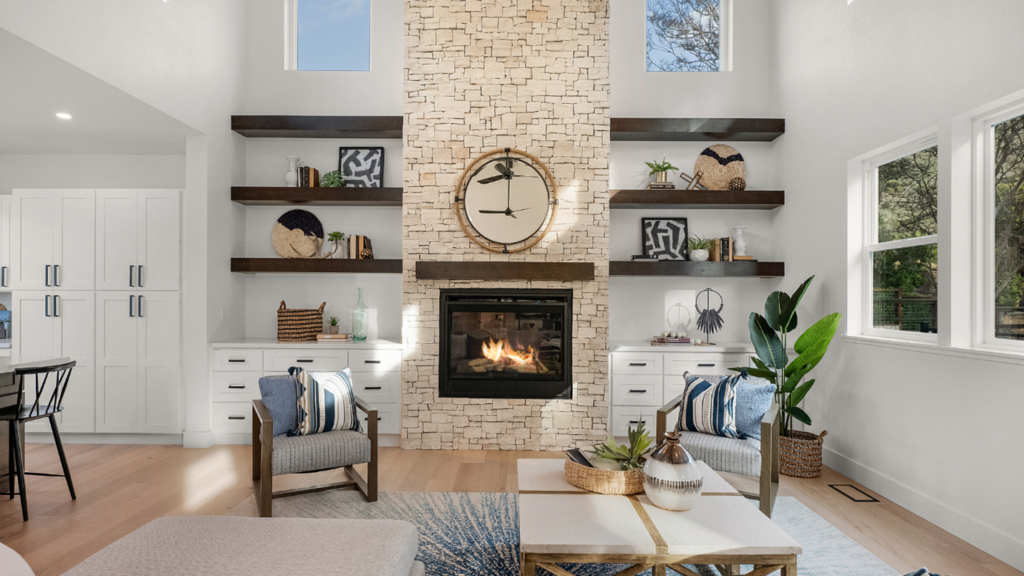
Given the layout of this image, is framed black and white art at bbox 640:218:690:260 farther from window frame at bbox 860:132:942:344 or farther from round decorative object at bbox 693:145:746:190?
window frame at bbox 860:132:942:344

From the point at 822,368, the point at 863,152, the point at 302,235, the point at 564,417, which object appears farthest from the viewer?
the point at 302,235

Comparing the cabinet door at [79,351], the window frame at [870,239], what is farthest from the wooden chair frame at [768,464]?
the cabinet door at [79,351]

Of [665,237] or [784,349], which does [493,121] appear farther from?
[784,349]

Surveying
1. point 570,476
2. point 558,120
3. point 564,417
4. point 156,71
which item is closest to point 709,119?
point 558,120

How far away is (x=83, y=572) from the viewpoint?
62.7 inches

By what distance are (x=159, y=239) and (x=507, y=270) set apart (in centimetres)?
281

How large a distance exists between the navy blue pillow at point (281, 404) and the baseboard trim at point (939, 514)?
355 centimetres

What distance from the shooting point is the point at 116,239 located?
15.3ft

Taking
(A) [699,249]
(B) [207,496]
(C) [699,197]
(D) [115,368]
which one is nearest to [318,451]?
(B) [207,496]

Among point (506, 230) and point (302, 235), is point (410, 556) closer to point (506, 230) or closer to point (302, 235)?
point (506, 230)

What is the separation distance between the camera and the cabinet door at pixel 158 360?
471 centimetres

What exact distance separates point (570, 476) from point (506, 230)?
8.32 feet

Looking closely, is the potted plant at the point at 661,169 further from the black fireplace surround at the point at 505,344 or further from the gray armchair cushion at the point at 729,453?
the gray armchair cushion at the point at 729,453

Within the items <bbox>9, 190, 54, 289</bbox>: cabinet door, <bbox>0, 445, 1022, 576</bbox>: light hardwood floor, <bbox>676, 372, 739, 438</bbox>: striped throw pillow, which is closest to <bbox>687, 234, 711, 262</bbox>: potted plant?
<bbox>676, 372, 739, 438</bbox>: striped throw pillow
